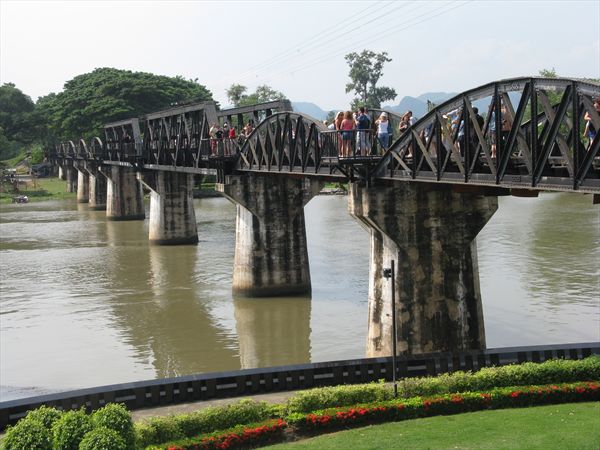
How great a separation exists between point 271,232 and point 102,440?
94.0ft

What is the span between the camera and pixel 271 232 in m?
41.9

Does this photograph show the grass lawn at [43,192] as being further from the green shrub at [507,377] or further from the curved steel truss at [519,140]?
the green shrub at [507,377]

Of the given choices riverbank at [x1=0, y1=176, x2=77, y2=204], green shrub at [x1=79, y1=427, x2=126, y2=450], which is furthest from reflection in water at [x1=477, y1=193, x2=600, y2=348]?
riverbank at [x1=0, y1=176, x2=77, y2=204]

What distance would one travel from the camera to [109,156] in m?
87.2

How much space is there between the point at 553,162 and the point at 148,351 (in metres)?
19.5

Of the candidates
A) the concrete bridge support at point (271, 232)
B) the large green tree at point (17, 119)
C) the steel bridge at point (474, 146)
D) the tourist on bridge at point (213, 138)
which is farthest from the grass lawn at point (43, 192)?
the steel bridge at point (474, 146)

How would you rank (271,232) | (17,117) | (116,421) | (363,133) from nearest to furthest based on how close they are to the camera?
1. (116,421)
2. (363,133)
3. (271,232)
4. (17,117)

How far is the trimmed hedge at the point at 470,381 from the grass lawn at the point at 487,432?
0.89m

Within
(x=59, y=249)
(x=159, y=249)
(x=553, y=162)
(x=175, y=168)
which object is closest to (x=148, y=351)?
(x=553, y=162)

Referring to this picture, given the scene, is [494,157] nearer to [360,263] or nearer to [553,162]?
[553,162]

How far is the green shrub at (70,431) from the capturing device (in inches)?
544

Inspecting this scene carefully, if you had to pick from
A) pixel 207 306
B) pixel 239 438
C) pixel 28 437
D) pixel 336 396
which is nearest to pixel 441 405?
pixel 336 396

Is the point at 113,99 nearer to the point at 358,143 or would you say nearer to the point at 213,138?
the point at 213,138

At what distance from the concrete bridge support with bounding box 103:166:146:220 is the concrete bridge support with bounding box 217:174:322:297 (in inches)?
1910
